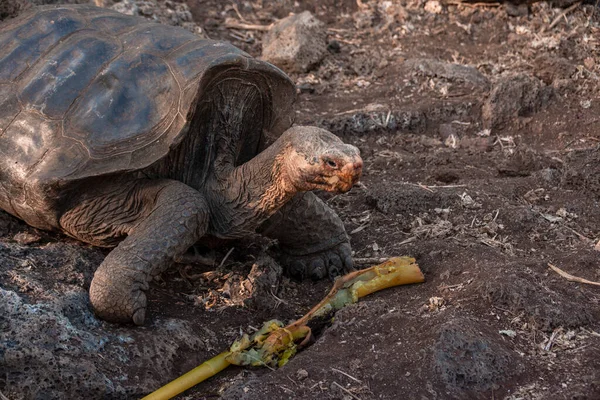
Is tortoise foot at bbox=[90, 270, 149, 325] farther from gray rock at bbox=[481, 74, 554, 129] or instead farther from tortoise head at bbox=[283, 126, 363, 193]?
gray rock at bbox=[481, 74, 554, 129]

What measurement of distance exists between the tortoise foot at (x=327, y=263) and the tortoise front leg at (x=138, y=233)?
0.67m

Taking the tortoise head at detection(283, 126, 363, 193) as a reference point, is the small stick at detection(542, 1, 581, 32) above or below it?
below

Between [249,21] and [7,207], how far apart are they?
12.1 ft

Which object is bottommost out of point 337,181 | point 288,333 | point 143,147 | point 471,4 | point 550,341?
point 288,333

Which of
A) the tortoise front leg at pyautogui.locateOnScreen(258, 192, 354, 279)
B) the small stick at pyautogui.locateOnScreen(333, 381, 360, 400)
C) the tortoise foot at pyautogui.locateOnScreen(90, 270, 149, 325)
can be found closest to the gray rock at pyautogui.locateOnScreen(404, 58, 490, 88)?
the tortoise front leg at pyautogui.locateOnScreen(258, 192, 354, 279)

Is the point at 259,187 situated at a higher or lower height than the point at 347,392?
higher

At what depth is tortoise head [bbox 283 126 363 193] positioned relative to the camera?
293 centimetres

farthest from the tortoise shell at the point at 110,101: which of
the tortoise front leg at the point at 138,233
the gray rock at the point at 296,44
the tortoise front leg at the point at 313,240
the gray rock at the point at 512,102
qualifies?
the gray rock at the point at 296,44

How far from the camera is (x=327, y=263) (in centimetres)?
388

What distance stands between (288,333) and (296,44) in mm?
3525

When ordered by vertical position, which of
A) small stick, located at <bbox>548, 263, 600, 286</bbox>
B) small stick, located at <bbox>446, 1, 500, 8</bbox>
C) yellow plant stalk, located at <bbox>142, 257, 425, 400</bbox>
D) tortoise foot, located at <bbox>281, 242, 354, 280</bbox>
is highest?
small stick, located at <bbox>446, 1, 500, 8</bbox>

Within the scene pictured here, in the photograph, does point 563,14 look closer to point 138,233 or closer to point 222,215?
point 222,215

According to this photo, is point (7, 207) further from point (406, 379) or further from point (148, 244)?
point (406, 379)

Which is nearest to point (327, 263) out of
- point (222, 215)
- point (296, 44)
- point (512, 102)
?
point (222, 215)
